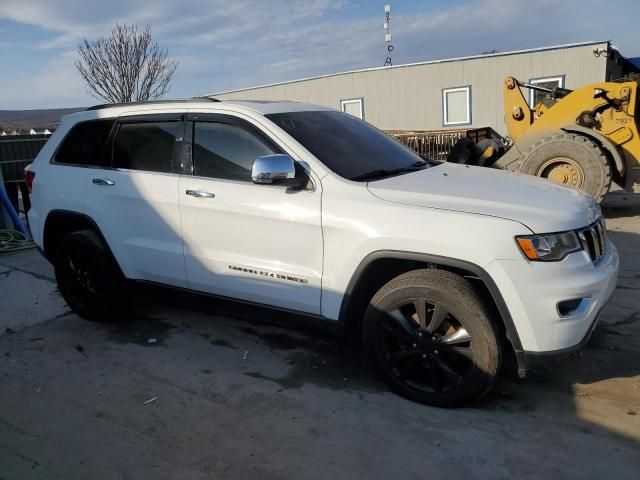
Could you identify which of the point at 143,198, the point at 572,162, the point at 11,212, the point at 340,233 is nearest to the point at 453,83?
the point at 572,162

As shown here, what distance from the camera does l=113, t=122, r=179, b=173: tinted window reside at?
4000mm

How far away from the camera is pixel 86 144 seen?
4.50 metres

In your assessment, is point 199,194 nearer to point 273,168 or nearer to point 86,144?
point 273,168

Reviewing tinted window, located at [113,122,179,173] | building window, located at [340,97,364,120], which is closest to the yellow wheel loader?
tinted window, located at [113,122,179,173]

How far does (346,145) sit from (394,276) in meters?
1.04

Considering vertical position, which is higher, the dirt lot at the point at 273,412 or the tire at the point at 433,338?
the tire at the point at 433,338

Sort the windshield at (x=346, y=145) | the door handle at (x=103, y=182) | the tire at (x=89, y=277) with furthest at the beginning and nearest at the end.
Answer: the tire at (x=89, y=277)
the door handle at (x=103, y=182)
the windshield at (x=346, y=145)

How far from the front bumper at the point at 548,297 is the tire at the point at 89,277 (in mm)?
3101

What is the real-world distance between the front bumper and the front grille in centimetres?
9

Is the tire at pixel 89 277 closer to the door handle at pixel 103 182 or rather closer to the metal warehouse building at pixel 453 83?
the door handle at pixel 103 182

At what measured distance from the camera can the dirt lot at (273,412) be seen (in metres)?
2.71

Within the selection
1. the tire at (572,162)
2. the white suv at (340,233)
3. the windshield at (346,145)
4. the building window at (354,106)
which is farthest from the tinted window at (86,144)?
the building window at (354,106)

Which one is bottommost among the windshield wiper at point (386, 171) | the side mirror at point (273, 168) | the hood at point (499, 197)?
the hood at point (499, 197)

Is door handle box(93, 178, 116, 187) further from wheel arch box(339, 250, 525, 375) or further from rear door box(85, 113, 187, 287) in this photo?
wheel arch box(339, 250, 525, 375)
